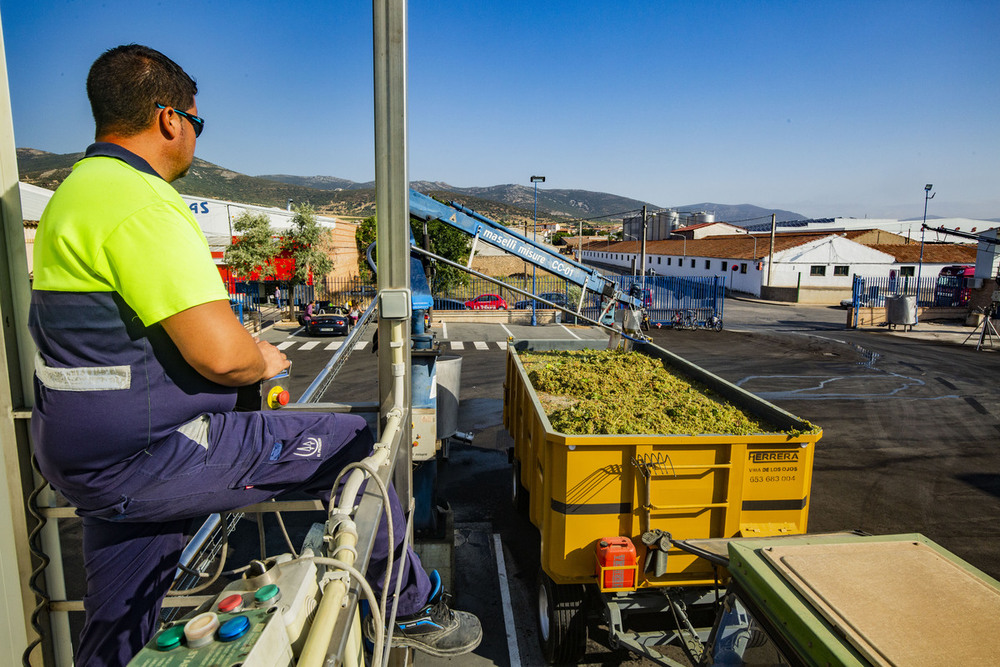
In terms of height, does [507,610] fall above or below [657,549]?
below

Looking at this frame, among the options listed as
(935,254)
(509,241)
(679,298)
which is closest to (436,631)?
(509,241)

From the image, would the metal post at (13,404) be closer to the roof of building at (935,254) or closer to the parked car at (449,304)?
the parked car at (449,304)

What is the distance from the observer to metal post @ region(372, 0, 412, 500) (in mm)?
2398

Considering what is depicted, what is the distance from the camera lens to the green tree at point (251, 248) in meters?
24.8

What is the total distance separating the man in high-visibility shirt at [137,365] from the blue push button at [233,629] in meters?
0.81

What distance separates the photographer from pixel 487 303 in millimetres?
29438

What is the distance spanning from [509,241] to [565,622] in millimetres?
8236

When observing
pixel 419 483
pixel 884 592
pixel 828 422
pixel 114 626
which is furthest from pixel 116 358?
pixel 828 422

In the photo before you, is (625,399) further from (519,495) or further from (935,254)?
(935,254)

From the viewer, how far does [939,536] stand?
270 inches

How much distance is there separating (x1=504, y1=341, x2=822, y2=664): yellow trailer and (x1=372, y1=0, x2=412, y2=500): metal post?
168cm

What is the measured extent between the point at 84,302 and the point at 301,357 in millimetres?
18320

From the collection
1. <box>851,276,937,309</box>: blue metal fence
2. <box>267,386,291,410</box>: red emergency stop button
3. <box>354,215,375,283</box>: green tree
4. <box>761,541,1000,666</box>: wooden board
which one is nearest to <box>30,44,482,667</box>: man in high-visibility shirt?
<box>267,386,291,410</box>: red emergency stop button

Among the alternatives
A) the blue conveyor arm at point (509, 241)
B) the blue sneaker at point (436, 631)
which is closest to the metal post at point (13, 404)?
the blue sneaker at point (436, 631)
